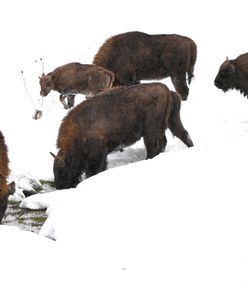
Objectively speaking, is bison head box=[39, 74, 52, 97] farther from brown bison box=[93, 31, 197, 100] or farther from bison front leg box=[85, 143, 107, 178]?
bison front leg box=[85, 143, 107, 178]

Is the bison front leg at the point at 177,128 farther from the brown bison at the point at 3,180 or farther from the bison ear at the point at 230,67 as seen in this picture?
the brown bison at the point at 3,180

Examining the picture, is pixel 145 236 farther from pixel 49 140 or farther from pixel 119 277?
pixel 49 140

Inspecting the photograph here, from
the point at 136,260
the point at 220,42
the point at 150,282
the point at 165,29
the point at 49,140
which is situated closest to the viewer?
the point at 150,282

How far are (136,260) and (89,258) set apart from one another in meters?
0.44

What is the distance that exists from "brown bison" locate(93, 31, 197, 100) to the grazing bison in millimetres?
3639

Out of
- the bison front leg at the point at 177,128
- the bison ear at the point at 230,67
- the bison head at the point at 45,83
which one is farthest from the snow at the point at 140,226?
the bison head at the point at 45,83

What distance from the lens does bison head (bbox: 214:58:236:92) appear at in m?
12.4

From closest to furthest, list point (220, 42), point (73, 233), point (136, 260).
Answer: point (136, 260) → point (73, 233) → point (220, 42)

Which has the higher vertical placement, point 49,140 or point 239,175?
point 239,175

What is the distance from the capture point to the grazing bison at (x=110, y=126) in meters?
9.70

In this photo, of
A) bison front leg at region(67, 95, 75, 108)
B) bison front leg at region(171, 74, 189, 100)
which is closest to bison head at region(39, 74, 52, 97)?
bison front leg at region(67, 95, 75, 108)

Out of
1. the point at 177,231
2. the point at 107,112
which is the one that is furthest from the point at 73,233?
the point at 107,112

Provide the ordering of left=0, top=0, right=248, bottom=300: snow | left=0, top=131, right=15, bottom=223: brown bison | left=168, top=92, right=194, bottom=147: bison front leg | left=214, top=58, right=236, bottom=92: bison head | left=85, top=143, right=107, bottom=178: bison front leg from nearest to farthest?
left=0, top=0, right=248, bottom=300: snow → left=0, top=131, right=15, bottom=223: brown bison → left=85, top=143, right=107, bottom=178: bison front leg → left=168, top=92, right=194, bottom=147: bison front leg → left=214, top=58, right=236, bottom=92: bison head

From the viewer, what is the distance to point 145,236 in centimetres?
596
